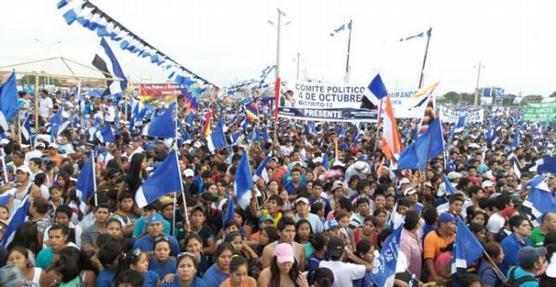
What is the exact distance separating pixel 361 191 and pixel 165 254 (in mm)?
3893

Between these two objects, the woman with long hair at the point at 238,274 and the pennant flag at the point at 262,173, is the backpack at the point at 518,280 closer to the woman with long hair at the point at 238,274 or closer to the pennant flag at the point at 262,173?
the woman with long hair at the point at 238,274

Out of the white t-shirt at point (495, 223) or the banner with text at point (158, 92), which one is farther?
the banner with text at point (158, 92)

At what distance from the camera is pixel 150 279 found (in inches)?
166

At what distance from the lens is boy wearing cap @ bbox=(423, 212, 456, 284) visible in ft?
16.5

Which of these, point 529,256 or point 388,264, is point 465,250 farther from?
point 388,264

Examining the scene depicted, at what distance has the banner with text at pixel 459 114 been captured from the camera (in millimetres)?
22955

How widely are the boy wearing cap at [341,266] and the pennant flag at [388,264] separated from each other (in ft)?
0.48

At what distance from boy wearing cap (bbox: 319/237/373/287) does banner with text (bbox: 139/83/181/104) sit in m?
20.5

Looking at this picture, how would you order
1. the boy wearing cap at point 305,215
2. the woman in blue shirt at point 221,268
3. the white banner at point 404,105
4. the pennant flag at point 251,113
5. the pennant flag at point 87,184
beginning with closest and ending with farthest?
the woman in blue shirt at point 221,268, the boy wearing cap at point 305,215, the pennant flag at point 87,184, the white banner at point 404,105, the pennant flag at point 251,113

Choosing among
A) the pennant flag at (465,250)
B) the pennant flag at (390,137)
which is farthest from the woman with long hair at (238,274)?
the pennant flag at (390,137)

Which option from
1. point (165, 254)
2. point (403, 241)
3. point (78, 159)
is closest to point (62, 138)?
point (78, 159)

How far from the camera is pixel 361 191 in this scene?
7.69 meters

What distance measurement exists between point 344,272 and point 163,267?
1.63 m

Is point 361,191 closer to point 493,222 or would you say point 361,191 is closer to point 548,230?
point 493,222
